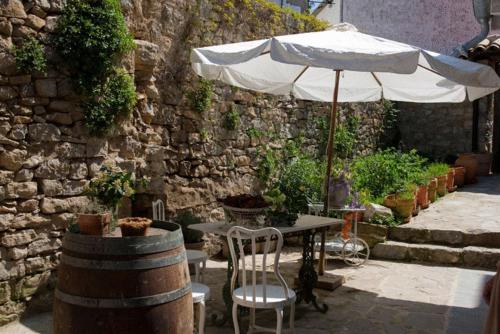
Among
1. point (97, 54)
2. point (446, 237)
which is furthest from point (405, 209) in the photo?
point (97, 54)

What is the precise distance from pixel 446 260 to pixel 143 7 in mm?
4402

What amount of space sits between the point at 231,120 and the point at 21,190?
3.07 m

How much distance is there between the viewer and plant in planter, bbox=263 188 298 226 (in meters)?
4.16

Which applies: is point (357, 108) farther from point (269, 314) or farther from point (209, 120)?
point (269, 314)

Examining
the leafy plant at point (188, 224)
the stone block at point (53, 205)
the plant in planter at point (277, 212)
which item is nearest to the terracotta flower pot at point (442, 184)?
the leafy plant at point (188, 224)

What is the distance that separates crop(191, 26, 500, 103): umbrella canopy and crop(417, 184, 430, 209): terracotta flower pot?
8.38 feet

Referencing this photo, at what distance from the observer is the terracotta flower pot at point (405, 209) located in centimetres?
714

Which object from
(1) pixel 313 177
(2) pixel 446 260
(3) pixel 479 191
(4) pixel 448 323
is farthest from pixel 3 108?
(3) pixel 479 191

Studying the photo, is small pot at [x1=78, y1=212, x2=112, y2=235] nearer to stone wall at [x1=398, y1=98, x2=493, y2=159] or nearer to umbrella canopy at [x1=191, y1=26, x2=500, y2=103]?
umbrella canopy at [x1=191, y1=26, x2=500, y2=103]

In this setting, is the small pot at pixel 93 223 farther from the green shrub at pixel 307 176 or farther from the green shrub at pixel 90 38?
the green shrub at pixel 307 176

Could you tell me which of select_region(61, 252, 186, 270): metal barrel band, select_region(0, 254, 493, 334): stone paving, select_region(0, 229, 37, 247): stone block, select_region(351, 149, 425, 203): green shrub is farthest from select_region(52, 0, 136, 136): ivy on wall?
select_region(351, 149, 425, 203): green shrub

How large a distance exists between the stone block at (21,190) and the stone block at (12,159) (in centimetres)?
13

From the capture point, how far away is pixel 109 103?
4832 millimetres

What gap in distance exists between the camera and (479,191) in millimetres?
9758
